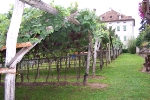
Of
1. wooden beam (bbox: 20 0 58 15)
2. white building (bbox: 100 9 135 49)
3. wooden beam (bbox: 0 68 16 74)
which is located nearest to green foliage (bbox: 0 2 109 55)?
wooden beam (bbox: 20 0 58 15)

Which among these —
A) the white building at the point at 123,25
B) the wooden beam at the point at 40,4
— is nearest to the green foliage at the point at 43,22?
the wooden beam at the point at 40,4

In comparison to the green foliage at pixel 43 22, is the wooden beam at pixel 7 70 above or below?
below

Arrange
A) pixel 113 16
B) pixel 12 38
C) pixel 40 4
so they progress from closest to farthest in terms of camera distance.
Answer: pixel 12 38 < pixel 40 4 < pixel 113 16

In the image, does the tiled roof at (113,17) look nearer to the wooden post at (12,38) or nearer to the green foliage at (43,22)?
the green foliage at (43,22)

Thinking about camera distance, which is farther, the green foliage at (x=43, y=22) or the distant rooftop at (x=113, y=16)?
the distant rooftop at (x=113, y=16)

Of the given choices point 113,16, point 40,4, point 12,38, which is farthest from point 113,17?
point 12,38

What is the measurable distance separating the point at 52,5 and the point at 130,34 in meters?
50.9

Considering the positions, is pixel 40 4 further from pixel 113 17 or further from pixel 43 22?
pixel 113 17

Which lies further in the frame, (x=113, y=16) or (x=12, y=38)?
(x=113, y=16)

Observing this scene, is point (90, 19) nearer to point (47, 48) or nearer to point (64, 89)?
point (64, 89)

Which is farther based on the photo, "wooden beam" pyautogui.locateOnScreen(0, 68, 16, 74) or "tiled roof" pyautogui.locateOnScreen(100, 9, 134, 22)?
"tiled roof" pyautogui.locateOnScreen(100, 9, 134, 22)

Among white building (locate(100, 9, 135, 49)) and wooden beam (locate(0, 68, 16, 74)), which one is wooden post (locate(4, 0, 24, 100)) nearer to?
wooden beam (locate(0, 68, 16, 74))

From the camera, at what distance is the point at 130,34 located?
53781 millimetres

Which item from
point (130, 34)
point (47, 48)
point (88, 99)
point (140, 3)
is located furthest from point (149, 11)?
point (130, 34)
